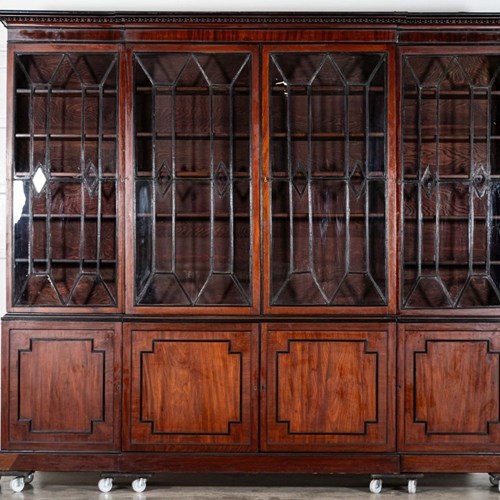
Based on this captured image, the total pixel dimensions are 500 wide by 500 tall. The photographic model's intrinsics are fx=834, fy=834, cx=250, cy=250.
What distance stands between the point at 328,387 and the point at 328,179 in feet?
3.48

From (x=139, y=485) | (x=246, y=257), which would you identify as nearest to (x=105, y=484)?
(x=139, y=485)

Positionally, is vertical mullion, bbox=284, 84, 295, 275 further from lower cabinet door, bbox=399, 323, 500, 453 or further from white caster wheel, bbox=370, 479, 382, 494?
white caster wheel, bbox=370, 479, 382, 494

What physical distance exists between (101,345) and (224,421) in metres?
0.73

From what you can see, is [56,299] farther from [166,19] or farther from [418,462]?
[418,462]

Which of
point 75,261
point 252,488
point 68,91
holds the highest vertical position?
point 68,91

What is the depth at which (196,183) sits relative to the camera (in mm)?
4305

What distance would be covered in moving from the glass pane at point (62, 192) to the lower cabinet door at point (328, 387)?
0.94 metres

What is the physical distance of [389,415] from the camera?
421 centimetres

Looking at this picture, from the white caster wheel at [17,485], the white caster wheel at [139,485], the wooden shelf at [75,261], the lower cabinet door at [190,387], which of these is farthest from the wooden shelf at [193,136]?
the white caster wheel at [17,485]

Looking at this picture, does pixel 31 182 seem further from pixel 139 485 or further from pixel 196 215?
pixel 139 485

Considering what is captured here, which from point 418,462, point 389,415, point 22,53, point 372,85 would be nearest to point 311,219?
point 372,85

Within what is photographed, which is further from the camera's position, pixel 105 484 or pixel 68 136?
pixel 68 136

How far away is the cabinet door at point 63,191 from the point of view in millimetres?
4270

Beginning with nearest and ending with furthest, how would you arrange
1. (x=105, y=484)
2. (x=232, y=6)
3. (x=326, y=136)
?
(x=105, y=484) < (x=326, y=136) < (x=232, y=6)
